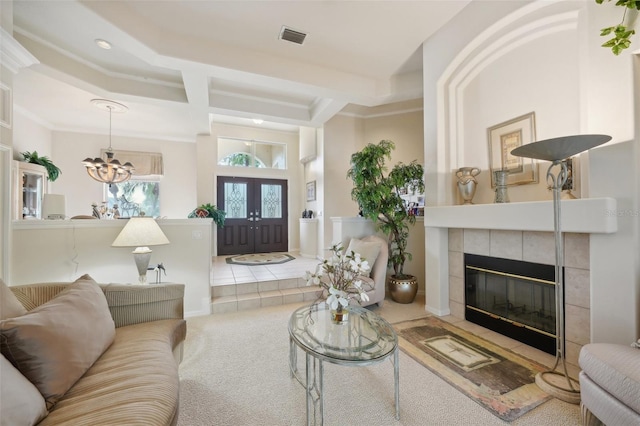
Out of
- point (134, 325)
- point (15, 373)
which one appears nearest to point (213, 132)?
point (134, 325)

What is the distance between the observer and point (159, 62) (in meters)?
3.04


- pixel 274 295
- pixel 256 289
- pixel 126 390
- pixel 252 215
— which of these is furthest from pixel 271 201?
pixel 126 390

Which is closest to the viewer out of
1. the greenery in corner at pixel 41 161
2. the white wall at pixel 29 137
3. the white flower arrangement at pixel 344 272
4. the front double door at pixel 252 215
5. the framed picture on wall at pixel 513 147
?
the white flower arrangement at pixel 344 272

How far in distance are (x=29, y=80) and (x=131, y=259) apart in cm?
326

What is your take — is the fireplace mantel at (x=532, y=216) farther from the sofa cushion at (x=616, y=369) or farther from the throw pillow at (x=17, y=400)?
the throw pillow at (x=17, y=400)

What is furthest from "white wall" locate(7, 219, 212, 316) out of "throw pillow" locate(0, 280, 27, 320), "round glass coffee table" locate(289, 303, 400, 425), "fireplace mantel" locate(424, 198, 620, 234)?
"fireplace mantel" locate(424, 198, 620, 234)

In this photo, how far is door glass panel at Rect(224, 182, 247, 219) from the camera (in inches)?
255

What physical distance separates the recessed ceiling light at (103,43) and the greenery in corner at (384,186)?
3282 millimetres

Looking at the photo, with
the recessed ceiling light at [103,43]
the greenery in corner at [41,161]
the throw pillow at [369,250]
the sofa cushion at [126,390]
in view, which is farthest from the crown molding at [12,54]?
the throw pillow at [369,250]

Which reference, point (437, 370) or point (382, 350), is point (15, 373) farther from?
point (437, 370)

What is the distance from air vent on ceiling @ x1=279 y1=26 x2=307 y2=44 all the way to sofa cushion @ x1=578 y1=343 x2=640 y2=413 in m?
3.73

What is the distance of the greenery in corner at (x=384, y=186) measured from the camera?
3541 mm

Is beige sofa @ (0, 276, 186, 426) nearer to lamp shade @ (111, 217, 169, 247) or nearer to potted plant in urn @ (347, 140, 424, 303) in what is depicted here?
lamp shade @ (111, 217, 169, 247)

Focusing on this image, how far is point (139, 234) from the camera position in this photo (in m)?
2.35
